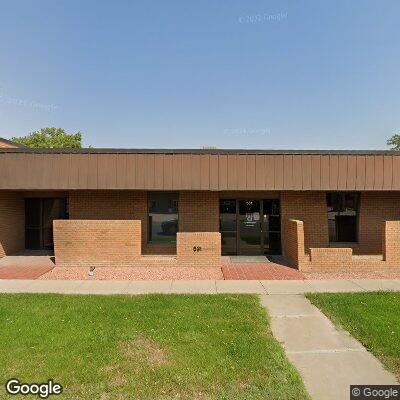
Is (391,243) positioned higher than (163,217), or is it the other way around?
(163,217)

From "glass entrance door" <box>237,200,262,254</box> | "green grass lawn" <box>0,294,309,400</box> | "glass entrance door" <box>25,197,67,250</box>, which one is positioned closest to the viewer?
"green grass lawn" <box>0,294,309,400</box>

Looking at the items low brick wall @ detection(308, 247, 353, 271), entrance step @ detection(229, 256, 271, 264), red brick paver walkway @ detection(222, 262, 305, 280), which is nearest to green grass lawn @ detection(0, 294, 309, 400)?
red brick paver walkway @ detection(222, 262, 305, 280)

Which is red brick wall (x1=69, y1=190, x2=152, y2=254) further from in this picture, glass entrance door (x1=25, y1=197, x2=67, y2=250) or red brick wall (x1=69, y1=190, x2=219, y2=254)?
glass entrance door (x1=25, y1=197, x2=67, y2=250)

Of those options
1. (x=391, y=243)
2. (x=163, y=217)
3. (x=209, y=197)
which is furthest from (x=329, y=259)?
(x=163, y=217)

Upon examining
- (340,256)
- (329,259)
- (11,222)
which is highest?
(11,222)

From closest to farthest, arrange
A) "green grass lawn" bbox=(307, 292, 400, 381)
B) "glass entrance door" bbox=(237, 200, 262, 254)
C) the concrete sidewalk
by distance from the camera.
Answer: "green grass lawn" bbox=(307, 292, 400, 381)
the concrete sidewalk
"glass entrance door" bbox=(237, 200, 262, 254)

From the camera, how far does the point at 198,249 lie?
37.9 ft

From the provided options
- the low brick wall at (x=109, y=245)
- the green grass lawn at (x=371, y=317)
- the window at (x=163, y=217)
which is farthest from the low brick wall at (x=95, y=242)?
the green grass lawn at (x=371, y=317)

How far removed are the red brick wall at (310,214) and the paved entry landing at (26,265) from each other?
932 centimetres

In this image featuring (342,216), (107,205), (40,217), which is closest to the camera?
(107,205)

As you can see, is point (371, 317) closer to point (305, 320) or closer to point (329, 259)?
point (305, 320)

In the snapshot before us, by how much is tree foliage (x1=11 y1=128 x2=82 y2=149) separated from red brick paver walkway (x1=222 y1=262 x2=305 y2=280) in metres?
40.4

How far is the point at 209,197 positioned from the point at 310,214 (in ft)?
13.5

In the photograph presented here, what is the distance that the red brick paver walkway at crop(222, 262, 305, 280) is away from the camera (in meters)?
9.86
